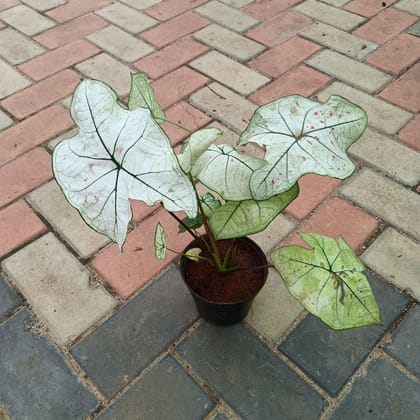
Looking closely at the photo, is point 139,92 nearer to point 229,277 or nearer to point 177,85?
point 229,277

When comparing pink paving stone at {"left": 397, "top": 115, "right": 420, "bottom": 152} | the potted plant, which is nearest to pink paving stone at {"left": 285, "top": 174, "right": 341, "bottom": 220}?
pink paving stone at {"left": 397, "top": 115, "right": 420, "bottom": 152}

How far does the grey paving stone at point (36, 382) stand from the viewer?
1.22m

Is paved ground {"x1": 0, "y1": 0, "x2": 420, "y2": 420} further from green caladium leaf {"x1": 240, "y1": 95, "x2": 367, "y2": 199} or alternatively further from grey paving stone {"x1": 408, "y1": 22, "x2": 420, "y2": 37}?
green caladium leaf {"x1": 240, "y1": 95, "x2": 367, "y2": 199}

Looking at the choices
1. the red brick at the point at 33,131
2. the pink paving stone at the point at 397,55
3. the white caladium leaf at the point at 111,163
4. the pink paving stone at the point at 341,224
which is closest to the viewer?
the white caladium leaf at the point at 111,163

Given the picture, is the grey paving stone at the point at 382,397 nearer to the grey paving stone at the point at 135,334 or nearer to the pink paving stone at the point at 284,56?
the grey paving stone at the point at 135,334

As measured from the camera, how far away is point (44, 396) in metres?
1.24

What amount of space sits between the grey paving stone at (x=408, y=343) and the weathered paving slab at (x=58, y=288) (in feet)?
2.71

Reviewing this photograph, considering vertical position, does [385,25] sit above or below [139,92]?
below

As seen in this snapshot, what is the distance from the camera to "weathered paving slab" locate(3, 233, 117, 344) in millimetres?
1374

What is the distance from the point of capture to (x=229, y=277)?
1.24m

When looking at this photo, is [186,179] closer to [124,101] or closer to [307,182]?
[307,182]

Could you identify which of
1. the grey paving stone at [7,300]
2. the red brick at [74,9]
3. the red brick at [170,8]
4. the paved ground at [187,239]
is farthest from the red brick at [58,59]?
the grey paving stone at [7,300]

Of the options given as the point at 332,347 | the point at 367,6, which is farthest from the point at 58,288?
the point at 367,6

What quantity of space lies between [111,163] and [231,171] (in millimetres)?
251
